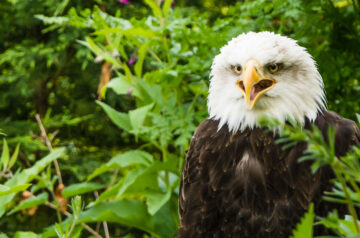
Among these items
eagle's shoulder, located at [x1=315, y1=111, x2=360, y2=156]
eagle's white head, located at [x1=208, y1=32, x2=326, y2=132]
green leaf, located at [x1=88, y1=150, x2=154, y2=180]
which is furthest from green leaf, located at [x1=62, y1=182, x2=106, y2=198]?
eagle's shoulder, located at [x1=315, y1=111, x2=360, y2=156]

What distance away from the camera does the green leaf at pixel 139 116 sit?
2656mm

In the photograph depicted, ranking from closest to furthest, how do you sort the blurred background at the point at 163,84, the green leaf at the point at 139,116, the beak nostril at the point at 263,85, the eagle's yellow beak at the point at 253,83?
the eagle's yellow beak at the point at 253,83 → the beak nostril at the point at 263,85 → the blurred background at the point at 163,84 → the green leaf at the point at 139,116

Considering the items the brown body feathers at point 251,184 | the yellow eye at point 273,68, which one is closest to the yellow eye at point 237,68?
the yellow eye at point 273,68

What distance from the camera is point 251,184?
1675 millimetres

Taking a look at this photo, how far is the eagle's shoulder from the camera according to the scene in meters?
1.69

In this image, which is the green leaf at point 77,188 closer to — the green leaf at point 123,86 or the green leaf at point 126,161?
the green leaf at point 126,161

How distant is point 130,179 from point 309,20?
126cm

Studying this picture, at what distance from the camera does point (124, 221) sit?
2648 mm

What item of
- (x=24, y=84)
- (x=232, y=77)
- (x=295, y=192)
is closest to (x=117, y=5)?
(x=24, y=84)

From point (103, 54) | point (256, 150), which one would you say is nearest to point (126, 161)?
point (103, 54)

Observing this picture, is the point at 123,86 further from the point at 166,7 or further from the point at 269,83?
the point at 269,83

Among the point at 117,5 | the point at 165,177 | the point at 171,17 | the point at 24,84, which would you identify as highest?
the point at 171,17

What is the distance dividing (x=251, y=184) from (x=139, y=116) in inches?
44.6

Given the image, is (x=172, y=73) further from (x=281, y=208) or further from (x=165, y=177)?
(x=281, y=208)
